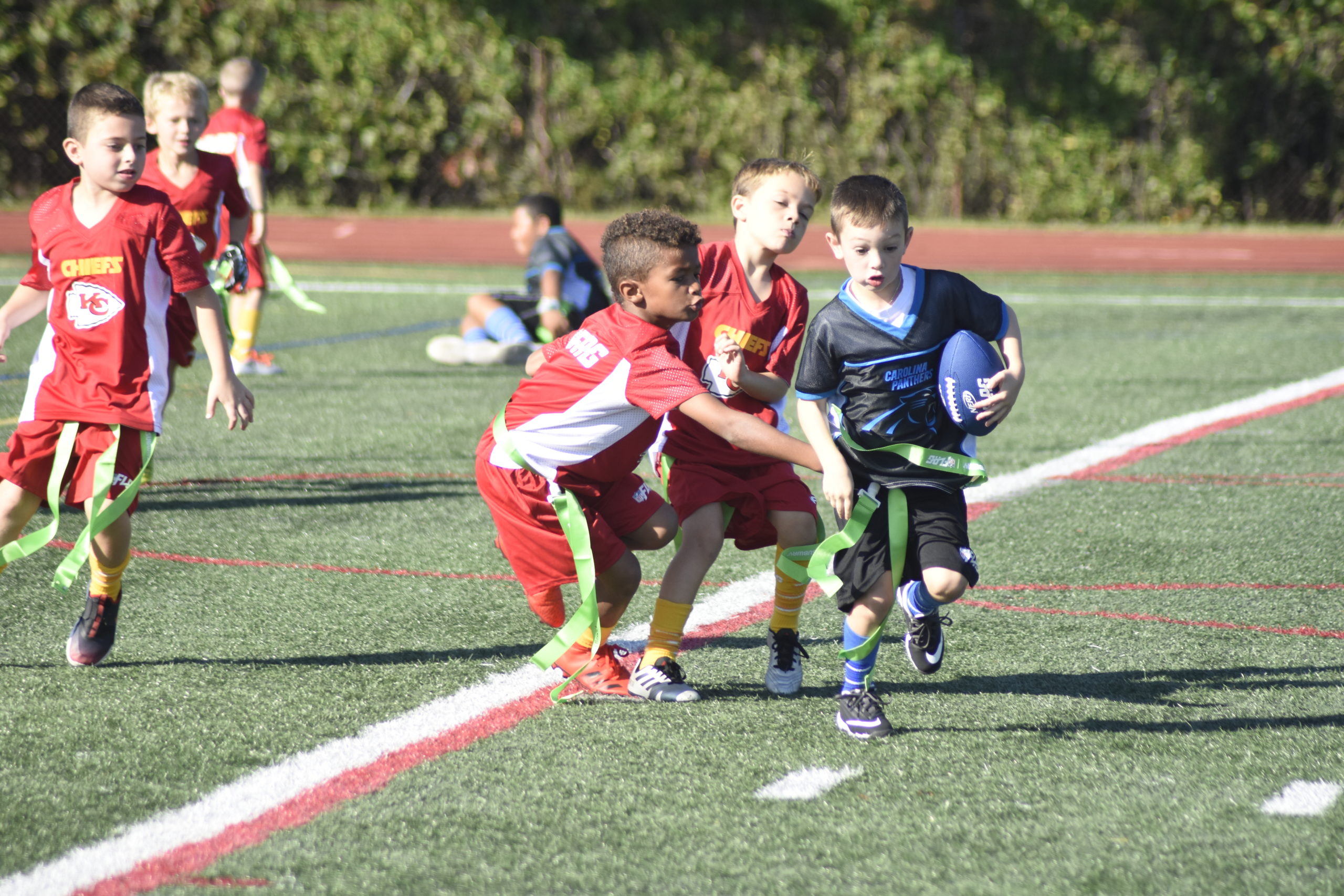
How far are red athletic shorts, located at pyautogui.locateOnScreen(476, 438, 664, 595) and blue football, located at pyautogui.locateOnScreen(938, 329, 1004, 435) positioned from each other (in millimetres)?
869

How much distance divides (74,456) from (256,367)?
230 inches

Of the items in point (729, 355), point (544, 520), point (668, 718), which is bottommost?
point (668, 718)

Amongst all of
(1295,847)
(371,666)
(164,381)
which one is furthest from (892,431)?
(164,381)

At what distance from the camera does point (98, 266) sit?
12.9 feet

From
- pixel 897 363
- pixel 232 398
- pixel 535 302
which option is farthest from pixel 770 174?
pixel 535 302

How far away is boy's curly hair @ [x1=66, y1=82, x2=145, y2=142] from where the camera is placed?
386 centimetres

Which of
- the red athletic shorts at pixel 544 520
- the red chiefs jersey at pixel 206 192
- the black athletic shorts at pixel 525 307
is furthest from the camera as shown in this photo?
the black athletic shorts at pixel 525 307

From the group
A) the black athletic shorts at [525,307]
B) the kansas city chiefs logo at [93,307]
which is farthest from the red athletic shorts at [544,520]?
the black athletic shorts at [525,307]

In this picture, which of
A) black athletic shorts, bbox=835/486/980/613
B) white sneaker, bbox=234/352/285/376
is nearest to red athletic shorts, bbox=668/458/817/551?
black athletic shorts, bbox=835/486/980/613

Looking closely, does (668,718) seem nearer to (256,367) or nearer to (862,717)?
(862,717)

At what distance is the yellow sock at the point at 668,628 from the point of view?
3936 millimetres

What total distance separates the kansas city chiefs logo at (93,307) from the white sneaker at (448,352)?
6.38 metres

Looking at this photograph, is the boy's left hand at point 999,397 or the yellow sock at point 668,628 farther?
the yellow sock at point 668,628

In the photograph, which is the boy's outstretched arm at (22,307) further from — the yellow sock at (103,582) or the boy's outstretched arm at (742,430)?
the boy's outstretched arm at (742,430)
